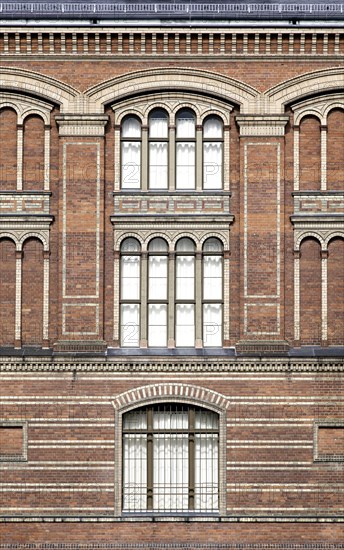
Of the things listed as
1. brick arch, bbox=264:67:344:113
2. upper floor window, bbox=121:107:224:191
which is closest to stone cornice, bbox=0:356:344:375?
upper floor window, bbox=121:107:224:191

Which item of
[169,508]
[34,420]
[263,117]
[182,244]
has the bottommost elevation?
[169,508]

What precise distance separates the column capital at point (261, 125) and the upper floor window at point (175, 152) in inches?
26.9

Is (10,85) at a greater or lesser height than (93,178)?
greater

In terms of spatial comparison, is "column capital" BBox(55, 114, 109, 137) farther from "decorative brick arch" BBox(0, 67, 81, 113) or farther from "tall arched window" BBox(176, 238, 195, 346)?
"tall arched window" BBox(176, 238, 195, 346)

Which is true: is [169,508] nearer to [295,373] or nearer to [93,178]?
[295,373]

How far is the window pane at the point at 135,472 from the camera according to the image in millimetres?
35094

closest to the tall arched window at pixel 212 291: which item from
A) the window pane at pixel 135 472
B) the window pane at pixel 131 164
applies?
the window pane at pixel 131 164

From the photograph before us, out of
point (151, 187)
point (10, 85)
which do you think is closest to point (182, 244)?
point (151, 187)

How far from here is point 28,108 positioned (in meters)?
35.7

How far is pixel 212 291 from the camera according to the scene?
1404 inches

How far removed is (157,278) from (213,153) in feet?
11.7

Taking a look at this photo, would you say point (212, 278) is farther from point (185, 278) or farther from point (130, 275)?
point (130, 275)

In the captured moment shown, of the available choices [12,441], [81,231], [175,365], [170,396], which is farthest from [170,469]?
[81,231]

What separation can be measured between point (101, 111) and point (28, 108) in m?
1.91
